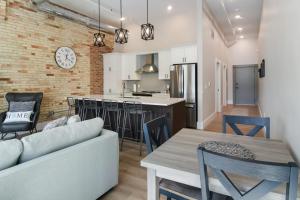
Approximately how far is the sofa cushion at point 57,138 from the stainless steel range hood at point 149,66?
4.41 metres

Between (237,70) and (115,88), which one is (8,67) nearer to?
(115,88)

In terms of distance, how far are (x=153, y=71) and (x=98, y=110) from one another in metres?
2.57

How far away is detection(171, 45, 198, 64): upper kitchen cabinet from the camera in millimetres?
5132

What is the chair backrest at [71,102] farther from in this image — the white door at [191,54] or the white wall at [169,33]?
the white door at [191,54]

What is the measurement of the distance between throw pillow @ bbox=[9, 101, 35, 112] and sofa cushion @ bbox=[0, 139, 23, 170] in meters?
3.13

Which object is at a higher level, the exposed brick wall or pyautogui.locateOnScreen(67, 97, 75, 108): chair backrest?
the exposed brick wall

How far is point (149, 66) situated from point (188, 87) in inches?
74.2

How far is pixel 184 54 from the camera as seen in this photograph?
5.30 meters

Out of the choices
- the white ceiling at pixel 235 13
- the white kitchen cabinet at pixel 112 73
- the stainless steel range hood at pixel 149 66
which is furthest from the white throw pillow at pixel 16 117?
the white ceiling at pixel 235 13

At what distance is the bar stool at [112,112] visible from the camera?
162 inches

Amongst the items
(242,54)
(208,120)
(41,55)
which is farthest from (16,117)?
(242,54)

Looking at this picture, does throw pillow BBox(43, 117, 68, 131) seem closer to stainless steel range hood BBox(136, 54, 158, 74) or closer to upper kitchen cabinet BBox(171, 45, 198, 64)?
upper kitchen cabinet BBox(171, 45, 198, 64)

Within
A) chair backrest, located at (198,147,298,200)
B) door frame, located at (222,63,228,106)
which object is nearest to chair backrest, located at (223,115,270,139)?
chair backrest, located at (198,147,298,200)

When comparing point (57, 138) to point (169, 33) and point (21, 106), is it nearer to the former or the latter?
point (21, 106)
